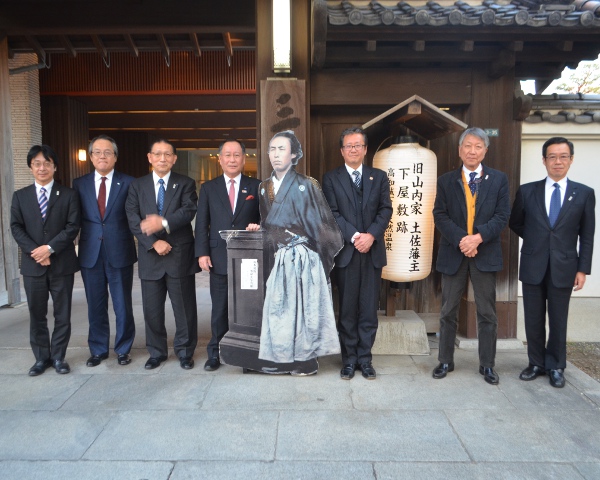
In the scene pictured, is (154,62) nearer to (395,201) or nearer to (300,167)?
(300,167)

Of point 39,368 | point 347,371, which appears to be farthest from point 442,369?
point 39,368

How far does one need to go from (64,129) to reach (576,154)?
1255 centimetres

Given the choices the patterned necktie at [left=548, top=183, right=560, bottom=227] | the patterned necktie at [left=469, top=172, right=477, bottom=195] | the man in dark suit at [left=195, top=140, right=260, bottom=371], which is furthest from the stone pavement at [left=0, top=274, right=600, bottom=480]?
the patterned necktie at [left=469, top=172, right=477, bottom=195]

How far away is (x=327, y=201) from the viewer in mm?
4270

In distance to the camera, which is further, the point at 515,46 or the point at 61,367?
the point at 515,46

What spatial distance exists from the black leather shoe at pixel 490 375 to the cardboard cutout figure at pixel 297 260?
4.66 feet

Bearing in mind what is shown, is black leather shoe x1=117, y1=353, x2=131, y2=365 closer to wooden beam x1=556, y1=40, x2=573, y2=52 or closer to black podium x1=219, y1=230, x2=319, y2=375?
black podium x1=219, y1=230, x2=319, y2=375

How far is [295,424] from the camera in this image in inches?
133

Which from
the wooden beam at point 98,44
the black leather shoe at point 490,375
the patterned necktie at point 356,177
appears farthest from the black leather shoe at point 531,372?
the wooden beam at point 98,44

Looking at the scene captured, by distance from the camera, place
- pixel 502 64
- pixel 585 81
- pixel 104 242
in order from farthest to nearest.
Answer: pixel 585 81 < pixel 502 64 < pixel 104 242

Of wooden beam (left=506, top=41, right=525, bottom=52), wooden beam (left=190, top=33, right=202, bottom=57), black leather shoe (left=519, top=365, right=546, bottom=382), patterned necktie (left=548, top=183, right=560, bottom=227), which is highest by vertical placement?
wooden beam (left=190, top=33, right=202, bottom=57)

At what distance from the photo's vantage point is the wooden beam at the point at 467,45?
15.0ft

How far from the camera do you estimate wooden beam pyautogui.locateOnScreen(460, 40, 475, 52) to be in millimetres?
4586

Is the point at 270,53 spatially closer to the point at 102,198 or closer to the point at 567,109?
the point at 102,198
